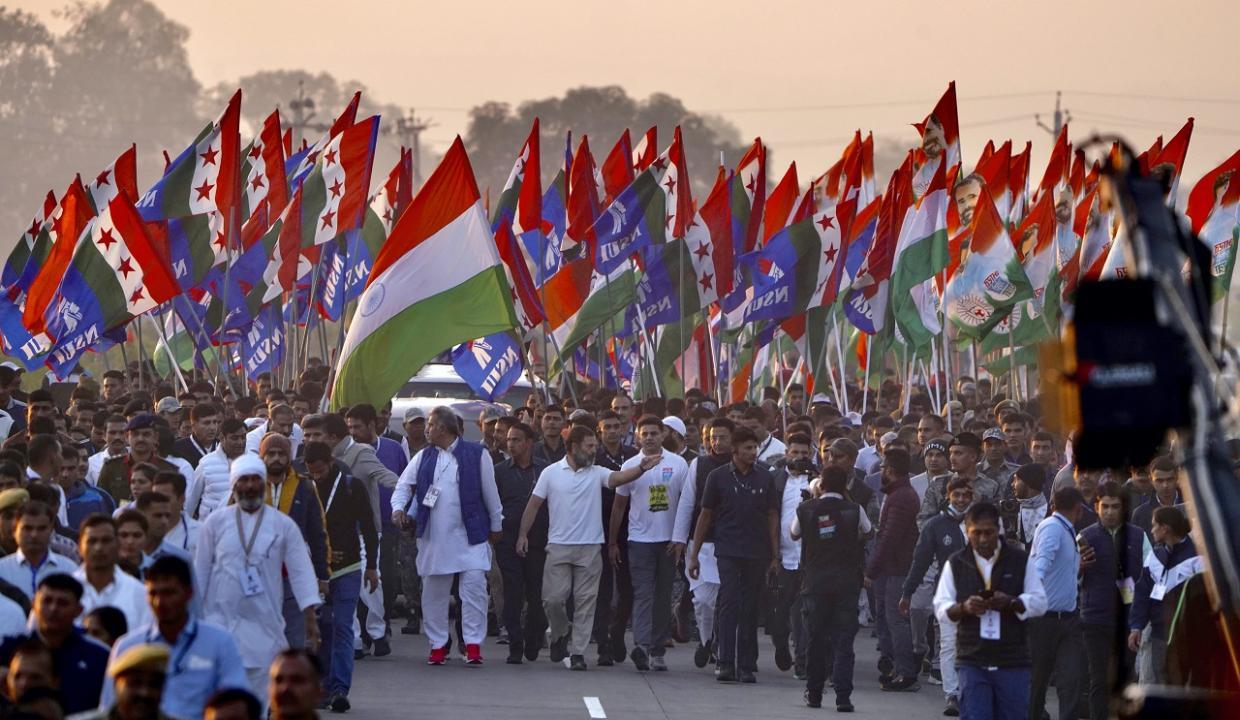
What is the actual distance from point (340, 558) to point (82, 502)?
1728mm

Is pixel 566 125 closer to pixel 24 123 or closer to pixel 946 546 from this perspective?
pixel 24 123

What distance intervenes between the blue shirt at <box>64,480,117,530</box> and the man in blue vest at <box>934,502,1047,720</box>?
15.1ft

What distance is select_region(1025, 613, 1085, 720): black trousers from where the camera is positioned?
1319 cm

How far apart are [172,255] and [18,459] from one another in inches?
442

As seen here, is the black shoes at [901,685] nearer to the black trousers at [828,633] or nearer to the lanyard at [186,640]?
the black trousers at [828,633]

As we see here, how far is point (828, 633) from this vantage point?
1466cm

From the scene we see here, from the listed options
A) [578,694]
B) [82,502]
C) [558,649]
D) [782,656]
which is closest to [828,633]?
[578,694]

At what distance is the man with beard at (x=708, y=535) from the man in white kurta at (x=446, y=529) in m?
1.29

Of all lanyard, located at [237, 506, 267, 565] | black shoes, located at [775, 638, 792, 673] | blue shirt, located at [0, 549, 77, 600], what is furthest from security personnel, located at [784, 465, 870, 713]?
blue shirt, located at [0, 549, 77, 600]

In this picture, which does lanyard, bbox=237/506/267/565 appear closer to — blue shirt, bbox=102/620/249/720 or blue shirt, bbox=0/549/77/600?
blue shirt, bbox=0/549/77/600

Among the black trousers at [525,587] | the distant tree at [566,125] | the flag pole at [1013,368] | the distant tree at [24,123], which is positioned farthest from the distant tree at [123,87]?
the black trousers at [525,587]

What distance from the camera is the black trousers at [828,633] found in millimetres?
14500

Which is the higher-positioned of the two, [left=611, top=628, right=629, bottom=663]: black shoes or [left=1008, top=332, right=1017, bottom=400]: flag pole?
[left=1008, top=332, right=1017, bottom=400]: flag pole

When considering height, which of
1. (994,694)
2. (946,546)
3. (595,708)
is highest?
(946,546)
